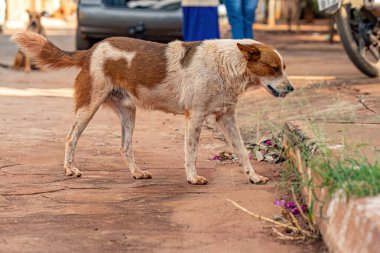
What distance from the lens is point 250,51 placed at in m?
5.98

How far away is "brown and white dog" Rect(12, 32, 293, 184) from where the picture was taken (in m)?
6.09

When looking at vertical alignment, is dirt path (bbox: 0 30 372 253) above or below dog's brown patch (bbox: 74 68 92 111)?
below

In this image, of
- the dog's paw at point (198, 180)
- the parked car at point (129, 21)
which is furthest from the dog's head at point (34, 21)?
the dog's paw at point (198, 180)

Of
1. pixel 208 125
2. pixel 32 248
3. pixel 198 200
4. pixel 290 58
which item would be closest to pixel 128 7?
pixel 290 58

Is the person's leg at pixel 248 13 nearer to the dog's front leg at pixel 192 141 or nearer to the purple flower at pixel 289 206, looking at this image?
the dog's front leg at pixel 192 141

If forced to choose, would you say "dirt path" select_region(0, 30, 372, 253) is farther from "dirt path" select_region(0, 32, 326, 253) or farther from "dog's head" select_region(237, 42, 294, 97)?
"dog's head" select_region(237, 42, 294, 97)

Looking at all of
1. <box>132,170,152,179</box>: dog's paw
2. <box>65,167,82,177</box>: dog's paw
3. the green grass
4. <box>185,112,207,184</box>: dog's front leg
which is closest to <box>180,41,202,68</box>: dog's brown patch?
<box>185,112,207,184</box>: dog's front leg

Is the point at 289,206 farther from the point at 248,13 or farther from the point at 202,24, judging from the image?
the point at 202,24

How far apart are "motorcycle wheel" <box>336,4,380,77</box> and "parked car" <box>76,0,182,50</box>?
527 cm

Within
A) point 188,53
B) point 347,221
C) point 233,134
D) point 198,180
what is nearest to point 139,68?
point 188,53

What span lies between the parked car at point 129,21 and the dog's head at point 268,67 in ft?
29.5

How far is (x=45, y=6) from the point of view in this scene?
115ft

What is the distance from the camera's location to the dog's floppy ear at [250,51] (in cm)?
596

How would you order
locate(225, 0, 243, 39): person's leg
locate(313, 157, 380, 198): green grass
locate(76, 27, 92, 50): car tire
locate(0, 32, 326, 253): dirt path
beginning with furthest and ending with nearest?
locate(76, 27, 92, 50): car tire → locate(225, 0, 243, 39): person's leg → locate(0, 32, 326, 253): dirt path → locate(313, 157, 380, 198): green grass
